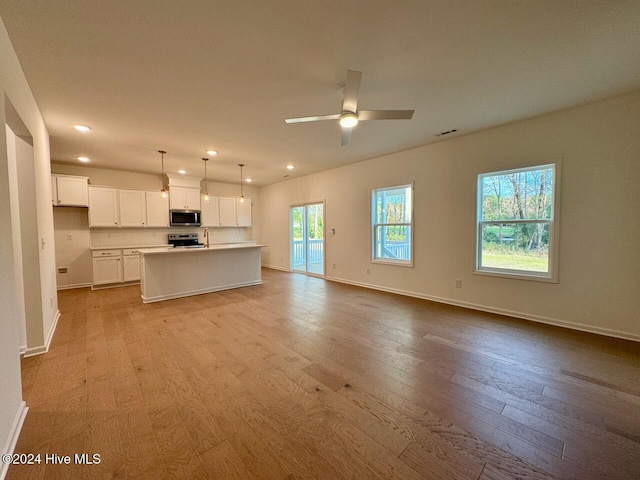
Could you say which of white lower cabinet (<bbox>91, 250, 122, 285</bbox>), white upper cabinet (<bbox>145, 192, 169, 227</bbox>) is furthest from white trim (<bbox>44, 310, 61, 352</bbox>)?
white upper cabinet (<bbox>145, 192, 169, 227</bbox>)

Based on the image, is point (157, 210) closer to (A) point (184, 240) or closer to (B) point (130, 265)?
(A) point (184, 240)

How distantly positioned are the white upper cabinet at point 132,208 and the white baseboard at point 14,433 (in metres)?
5.01

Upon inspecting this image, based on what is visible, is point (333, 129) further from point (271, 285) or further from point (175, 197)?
point (175, 197)

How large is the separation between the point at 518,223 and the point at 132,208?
7.68 m

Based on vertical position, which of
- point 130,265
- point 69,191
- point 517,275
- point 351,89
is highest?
point 351,89

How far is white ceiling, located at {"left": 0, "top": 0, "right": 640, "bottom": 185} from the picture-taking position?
164 cm

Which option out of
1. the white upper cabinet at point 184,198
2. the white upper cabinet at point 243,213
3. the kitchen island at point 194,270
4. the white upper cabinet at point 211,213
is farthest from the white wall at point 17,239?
the white upper cabinet at point 243,213

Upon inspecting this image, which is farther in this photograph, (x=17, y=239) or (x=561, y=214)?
(x=561, y=214)

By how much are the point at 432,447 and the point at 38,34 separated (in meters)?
3.84

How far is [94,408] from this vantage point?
70.3 inches

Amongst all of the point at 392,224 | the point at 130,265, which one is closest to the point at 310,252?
the point at 392,224

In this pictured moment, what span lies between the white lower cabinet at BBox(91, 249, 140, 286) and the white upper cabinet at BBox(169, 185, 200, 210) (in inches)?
57.7

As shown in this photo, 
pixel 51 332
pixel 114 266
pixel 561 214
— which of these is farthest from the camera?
pixel 114 266

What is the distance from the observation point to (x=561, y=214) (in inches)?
124
